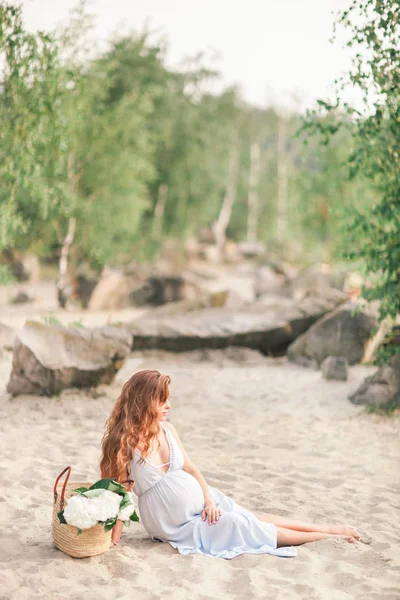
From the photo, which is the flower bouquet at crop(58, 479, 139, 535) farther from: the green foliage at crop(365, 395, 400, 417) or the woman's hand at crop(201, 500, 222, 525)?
the green foliage at crop(365, 395, 400, 417)

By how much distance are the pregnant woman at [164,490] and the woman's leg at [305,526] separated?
3.0 inches

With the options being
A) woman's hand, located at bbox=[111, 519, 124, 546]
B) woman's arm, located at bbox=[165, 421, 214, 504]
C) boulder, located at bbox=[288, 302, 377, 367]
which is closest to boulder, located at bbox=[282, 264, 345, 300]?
boulder, located at bbox=[288, 302, 377, 367]

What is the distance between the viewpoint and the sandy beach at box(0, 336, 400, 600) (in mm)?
4082

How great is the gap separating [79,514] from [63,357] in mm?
5042

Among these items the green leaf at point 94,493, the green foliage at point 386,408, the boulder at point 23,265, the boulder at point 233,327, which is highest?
the boulder at point 23,265

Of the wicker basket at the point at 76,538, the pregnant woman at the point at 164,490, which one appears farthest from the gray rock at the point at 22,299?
the wicker basket at the point at 76,538

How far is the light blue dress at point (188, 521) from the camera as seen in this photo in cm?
449

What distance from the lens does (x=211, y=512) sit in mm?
4504

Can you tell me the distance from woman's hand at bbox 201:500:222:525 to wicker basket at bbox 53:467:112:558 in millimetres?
656

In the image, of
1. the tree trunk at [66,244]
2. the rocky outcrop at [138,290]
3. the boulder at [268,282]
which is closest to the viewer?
the tree trunk at [66,244]

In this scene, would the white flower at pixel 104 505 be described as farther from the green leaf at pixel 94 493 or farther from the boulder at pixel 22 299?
the boulder at pixel 22 299

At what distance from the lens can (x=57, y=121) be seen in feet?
37.4

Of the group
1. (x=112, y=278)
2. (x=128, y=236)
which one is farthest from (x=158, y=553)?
(x=128, y=236)

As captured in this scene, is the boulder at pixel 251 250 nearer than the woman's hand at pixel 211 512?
No
